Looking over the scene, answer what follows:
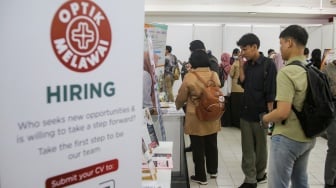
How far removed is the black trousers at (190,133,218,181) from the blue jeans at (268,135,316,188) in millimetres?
1413

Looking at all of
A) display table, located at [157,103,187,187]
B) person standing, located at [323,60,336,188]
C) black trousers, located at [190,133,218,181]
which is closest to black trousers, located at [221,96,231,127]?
black trousers, located at [190,133,218,181]

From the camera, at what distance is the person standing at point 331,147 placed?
124 inches

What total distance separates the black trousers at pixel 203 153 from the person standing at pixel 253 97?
0.45 m

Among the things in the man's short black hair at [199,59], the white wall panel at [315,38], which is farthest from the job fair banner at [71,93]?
the white wall panel at [315,38]

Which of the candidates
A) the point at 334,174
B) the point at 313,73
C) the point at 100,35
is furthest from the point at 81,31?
the point at 334,174

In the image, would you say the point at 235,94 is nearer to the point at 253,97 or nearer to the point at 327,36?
the point at 253,97

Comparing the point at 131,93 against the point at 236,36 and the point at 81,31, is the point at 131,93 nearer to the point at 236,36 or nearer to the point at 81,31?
A: the point at 81,31

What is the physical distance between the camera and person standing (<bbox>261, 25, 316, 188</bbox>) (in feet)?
6.79

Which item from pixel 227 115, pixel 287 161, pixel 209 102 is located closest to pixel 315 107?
pixel 287 161

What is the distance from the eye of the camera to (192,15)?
28.9ft

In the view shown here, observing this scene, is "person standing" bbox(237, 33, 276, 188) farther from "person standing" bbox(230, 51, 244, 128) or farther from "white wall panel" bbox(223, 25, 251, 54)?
"white wall panel" bbox(223, 25, 251, 54)

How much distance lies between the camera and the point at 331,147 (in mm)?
3174

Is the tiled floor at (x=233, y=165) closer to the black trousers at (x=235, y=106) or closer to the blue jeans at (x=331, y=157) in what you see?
the blue jeans at (x=331, y=157)

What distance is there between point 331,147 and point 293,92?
56.9 inches
